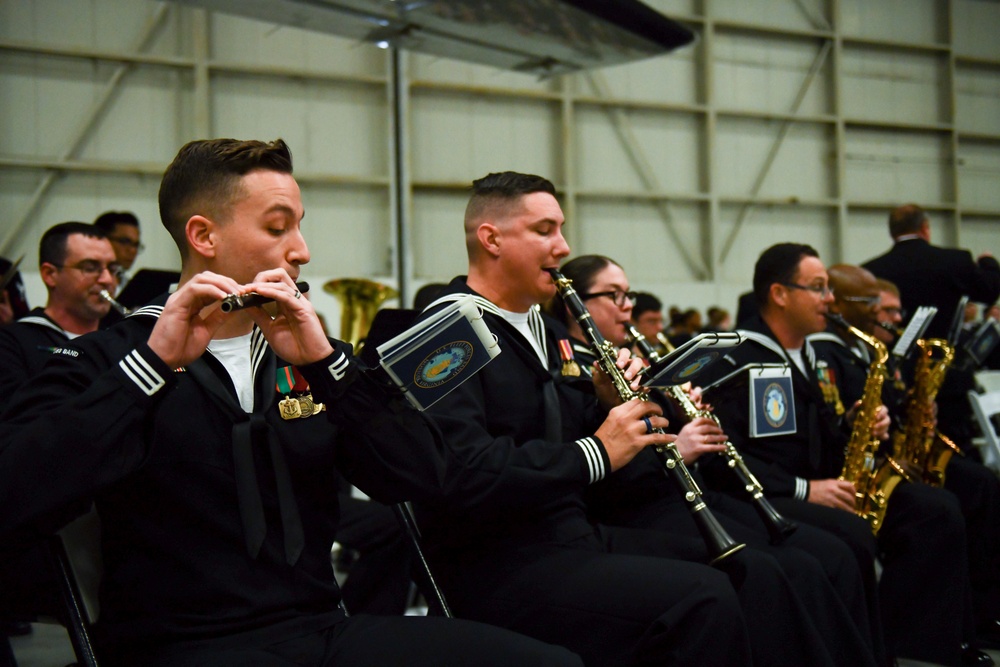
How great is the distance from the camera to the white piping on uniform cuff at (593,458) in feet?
8.68

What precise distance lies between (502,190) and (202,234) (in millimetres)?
1327

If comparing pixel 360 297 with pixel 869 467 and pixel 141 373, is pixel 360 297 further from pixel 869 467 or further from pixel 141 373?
pixel 141 373

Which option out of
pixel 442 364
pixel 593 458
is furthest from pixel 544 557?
pixel 442 364

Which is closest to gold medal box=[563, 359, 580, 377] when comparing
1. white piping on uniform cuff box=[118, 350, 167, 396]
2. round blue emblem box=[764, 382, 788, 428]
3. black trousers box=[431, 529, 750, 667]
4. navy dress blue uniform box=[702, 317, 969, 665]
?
black trousers box=[431, 529, 750, 667]

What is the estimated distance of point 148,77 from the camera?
10422 millimetres

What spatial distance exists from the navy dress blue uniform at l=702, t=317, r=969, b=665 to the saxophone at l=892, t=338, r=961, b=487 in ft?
2.69

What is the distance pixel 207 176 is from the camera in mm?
2143

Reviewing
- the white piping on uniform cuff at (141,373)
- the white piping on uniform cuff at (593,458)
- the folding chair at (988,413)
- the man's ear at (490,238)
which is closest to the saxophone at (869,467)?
the folding chair at (988,413)

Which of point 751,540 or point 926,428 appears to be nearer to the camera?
point 751,540

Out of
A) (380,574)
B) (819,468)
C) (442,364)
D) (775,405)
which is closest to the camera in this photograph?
(442,364)

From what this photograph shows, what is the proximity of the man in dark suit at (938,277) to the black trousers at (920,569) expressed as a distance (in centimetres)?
268

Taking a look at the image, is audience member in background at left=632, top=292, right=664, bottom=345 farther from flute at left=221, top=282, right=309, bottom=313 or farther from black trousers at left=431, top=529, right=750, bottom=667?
flute at left=221, top=282, right=309, bottom=313

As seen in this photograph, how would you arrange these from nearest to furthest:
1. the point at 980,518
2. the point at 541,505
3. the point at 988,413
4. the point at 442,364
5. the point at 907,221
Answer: the point at 442,364, the point at 541,505, the point at 980,518, the point at 988,413, the point at 907,221

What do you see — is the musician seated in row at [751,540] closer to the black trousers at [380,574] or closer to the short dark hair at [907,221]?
the black trousers at [380,574]
